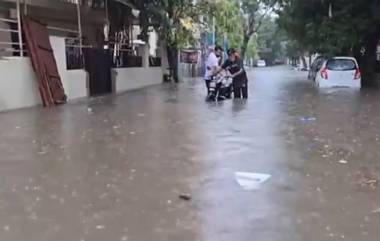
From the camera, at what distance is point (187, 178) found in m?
7.37

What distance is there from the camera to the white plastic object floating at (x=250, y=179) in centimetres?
696

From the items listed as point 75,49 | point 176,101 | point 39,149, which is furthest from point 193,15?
point 39,149

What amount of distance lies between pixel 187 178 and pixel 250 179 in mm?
749

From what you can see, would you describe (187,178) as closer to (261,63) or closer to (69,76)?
(69,76)

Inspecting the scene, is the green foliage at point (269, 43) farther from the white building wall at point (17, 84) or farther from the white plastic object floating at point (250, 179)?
the white plastic object floating at point (250, 179)

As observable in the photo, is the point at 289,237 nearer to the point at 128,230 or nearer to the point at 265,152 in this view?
the point at 128,230

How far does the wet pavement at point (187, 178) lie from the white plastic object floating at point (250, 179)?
113mm

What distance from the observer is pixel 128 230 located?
530 centimetres

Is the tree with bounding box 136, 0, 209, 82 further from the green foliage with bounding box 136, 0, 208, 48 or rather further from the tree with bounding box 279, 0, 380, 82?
the tree with bounding box 279, 0, 380, 82

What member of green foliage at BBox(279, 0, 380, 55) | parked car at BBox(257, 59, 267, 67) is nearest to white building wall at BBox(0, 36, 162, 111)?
green foliage at BBox(279, 0, 380, 55)

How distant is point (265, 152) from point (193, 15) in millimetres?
28150

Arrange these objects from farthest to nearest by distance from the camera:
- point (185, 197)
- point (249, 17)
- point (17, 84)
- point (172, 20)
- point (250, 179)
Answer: point (249, 17), point (172, 20), point (17, 84), point (250, 179), point (185, 197)

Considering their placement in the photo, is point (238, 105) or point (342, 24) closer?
point (238, 105)

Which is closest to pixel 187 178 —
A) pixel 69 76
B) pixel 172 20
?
pixel 69 76
